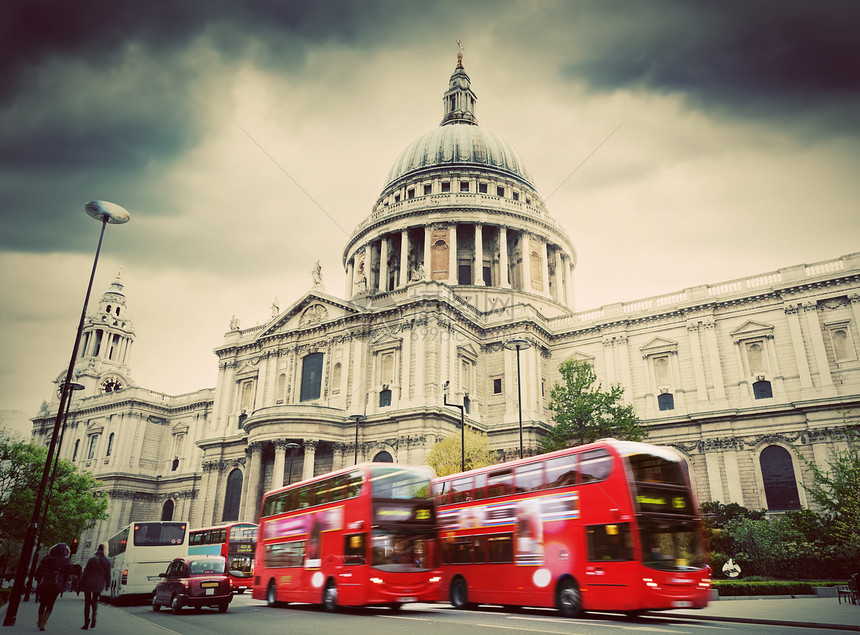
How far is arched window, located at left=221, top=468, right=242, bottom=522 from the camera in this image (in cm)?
4897

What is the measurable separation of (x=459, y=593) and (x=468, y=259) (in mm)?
45960

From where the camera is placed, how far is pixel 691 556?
1498 cm

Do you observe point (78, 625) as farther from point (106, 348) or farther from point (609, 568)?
point (106, 348)

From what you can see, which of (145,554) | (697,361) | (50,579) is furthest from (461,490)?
(697,361)

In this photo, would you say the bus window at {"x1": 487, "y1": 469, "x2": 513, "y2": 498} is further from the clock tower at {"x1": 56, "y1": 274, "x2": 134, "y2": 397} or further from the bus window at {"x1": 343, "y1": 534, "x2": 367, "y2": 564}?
the clock tower at {"x1": 56, "y1": 274, "x2": 134, "y2": 397}

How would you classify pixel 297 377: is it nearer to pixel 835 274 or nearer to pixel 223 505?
pixel 223 505

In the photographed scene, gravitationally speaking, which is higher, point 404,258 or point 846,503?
point 404,258

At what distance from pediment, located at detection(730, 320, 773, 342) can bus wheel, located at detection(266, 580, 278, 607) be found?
120 ft

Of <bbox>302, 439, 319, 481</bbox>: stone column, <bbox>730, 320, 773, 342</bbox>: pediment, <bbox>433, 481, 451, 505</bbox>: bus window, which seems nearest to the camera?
<bbox>433, 481, 451, 505</bbox>: bus window

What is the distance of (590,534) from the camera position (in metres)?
15.2

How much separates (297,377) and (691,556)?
38032 mm

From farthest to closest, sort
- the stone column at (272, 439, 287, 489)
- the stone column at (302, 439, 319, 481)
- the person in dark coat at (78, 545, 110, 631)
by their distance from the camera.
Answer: the stone column at (302, 439, 319, 481), the stone column at (272, 439, 287, 489), the person in dark coat at (78, 545, 110, 631)

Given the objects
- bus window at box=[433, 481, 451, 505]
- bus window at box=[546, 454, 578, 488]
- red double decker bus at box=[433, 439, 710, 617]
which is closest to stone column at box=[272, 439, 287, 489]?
Answer: bus window at box=[433, 481, 451, 505]

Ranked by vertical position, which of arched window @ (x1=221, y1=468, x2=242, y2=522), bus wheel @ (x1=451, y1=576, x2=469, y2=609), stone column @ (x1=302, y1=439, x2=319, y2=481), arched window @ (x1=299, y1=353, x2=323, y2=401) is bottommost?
bus wheel @ (x1=451, y1=576, x2=469, y2=609)
